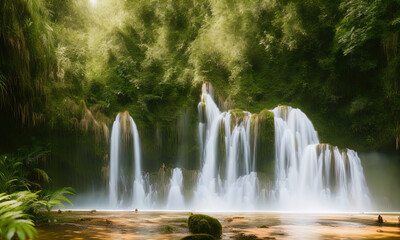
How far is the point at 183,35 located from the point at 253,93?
22.2 feet

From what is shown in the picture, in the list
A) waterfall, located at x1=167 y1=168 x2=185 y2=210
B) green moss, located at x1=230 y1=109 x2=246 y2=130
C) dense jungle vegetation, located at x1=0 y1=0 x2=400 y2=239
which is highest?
dense jungle vegetation, located at x1=0 y1=0 x2=400 y2=239

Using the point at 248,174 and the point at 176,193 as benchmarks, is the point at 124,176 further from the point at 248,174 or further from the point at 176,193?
the point at 248,174

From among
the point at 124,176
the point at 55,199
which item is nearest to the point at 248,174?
the point at 124,176

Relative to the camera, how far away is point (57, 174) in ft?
41.7

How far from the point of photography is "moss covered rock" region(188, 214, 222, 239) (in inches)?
167

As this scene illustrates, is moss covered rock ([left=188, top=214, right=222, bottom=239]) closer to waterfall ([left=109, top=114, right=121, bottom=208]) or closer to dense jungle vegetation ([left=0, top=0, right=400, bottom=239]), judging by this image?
dense jungle vegetation ([left=0, top=0, right=400, bottom=239])

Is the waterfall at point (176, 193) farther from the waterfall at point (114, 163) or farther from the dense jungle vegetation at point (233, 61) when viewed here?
the dense jungle vegetation at point (233, 61)

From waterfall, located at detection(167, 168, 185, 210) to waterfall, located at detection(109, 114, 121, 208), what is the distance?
2.56 meters

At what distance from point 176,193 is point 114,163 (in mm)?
3339

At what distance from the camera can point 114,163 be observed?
13109 mm

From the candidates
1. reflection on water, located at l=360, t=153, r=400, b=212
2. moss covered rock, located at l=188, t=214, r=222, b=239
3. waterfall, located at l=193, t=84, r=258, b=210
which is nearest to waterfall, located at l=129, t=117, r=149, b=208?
waterfall, located at l=193, t=84, r=258, b=210

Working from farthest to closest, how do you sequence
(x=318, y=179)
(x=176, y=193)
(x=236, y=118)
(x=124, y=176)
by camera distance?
(x=124, y=176) → (x=236, y=118) → (x=176, y=193) → (x=318, y=179)

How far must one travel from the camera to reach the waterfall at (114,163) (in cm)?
1272

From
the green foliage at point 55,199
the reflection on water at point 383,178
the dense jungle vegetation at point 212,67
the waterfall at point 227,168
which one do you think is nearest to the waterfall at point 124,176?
the dense jungle vegetation at point 212,67
